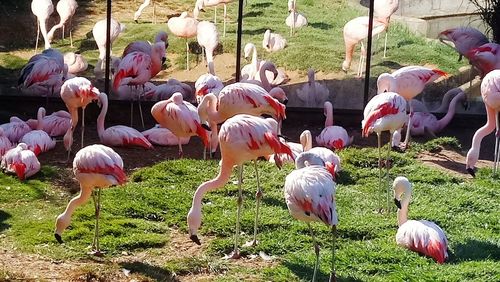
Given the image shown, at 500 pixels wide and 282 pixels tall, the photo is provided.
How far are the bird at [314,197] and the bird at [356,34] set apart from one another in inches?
199

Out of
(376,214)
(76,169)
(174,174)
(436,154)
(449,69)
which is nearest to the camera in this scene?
(76,169)

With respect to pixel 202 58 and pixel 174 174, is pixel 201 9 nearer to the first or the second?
pixel 202 58

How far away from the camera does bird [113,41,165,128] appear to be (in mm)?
10305

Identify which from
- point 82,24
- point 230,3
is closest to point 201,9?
point 230,3

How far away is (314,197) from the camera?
594 centimetres

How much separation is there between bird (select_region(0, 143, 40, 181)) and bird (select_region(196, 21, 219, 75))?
10.4 ft

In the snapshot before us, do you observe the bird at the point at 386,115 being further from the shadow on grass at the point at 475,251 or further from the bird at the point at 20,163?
the bird at the point at 20,163

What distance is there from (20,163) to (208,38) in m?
3.55

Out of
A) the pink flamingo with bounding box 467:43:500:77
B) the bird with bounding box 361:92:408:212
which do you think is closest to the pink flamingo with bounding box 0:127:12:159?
the bird with bounding box 361:92:408:212

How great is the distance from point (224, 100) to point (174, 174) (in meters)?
1.08

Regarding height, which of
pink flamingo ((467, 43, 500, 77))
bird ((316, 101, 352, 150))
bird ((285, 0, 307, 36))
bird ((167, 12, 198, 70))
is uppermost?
bird ((285, 0, 307, 36))

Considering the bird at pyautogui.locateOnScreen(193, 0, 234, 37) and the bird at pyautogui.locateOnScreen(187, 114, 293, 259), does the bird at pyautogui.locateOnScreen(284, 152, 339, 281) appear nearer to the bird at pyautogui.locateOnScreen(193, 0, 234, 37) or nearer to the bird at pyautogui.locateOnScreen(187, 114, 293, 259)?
the bird at pyautogui.locateOnScreen(187, 114, 293, 259)

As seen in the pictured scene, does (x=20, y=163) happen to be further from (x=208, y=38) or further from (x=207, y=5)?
(x=207, y=5)

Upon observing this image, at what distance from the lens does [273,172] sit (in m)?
8.85
